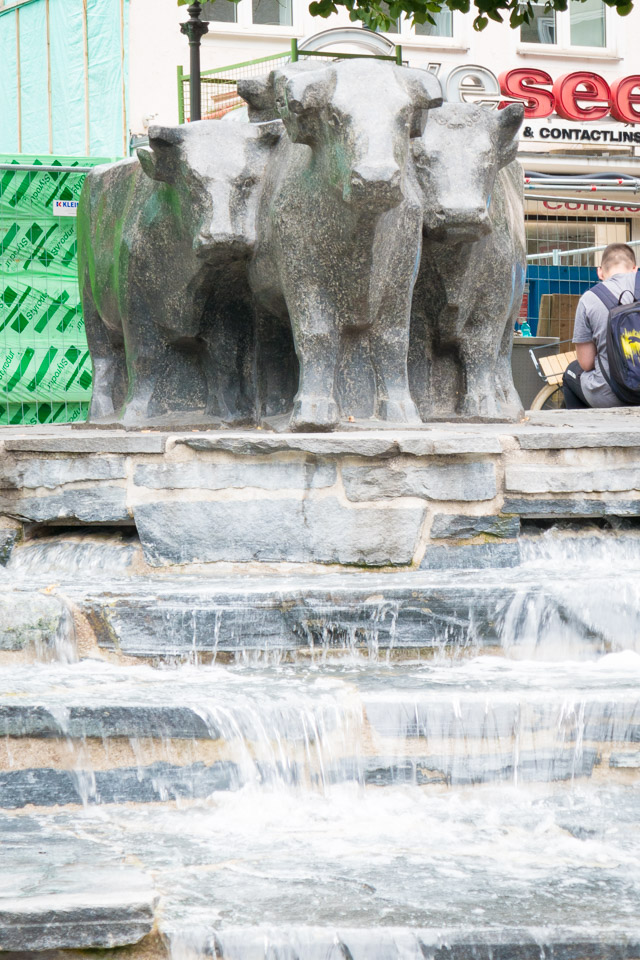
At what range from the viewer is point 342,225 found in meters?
4.52

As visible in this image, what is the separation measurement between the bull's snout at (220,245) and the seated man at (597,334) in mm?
2646

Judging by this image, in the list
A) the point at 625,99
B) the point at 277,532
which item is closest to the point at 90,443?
the point at 277,532

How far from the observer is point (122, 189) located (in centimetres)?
560

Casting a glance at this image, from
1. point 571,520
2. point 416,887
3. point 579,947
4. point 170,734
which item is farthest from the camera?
point 571,520

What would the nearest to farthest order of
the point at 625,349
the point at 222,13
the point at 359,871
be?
the point at 359,871 → the point at 625,349 → the point at 222,13

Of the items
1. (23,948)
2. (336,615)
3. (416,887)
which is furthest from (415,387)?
(23,948)

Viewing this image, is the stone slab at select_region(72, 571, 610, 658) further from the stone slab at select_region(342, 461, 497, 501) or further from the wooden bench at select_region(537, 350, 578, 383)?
the wooden bench at select_region(537, 350, 578, 383)

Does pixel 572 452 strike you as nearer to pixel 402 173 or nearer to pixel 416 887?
pixel 402 173

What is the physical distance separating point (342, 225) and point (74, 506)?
1343mm

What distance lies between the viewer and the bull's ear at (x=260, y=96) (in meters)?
5.27

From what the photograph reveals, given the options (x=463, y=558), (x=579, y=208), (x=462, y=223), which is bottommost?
(x=463, y=558)

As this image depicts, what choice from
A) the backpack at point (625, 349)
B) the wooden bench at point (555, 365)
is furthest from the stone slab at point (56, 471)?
the wooden bench at point (555, 365)

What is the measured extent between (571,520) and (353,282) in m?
A: 1.15

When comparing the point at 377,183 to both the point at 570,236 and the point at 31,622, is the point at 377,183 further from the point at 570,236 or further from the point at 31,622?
the point at 570,236
